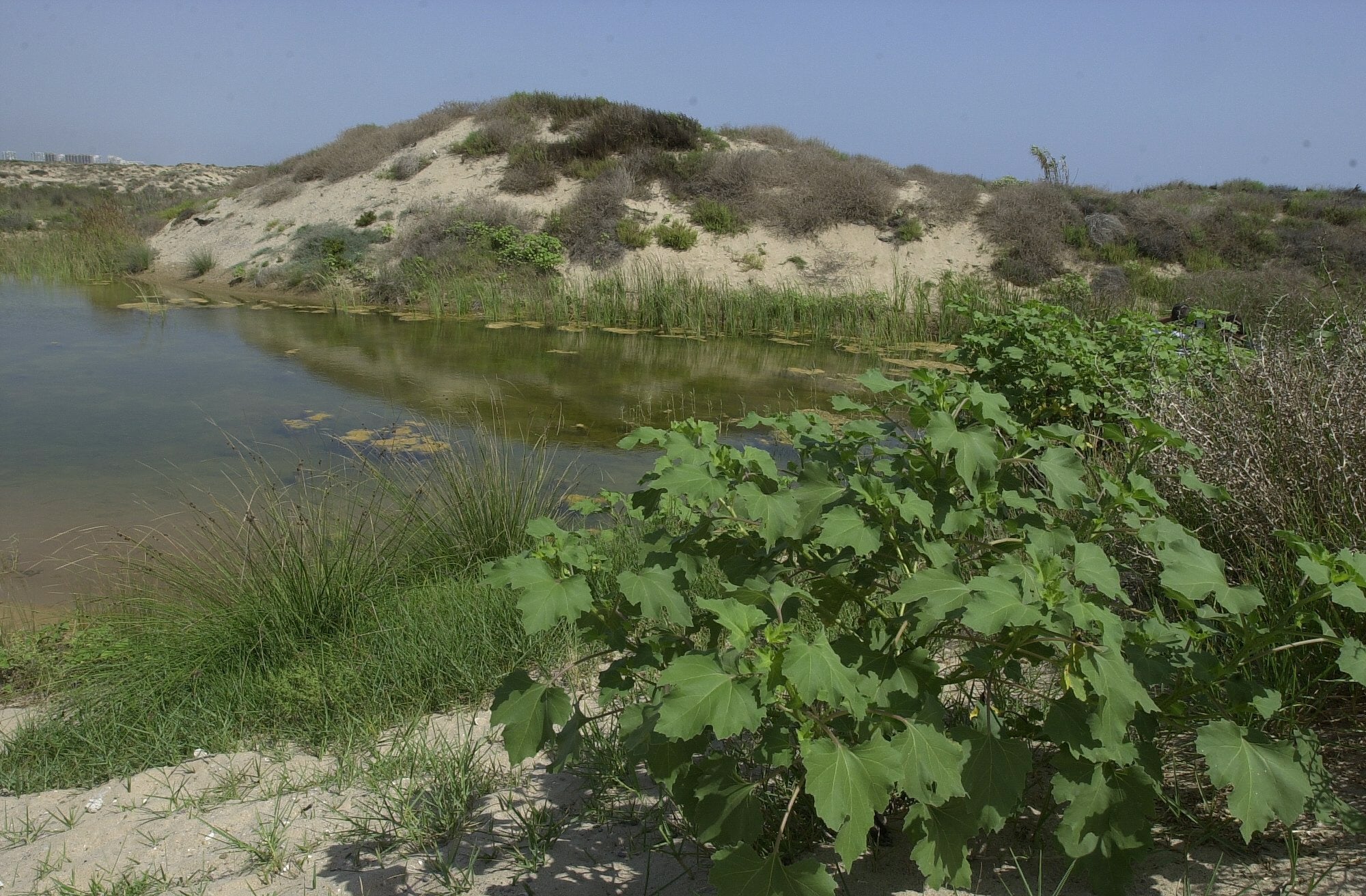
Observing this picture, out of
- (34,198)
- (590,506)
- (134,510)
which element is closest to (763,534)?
(590,506)

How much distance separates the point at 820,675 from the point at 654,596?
410 mm

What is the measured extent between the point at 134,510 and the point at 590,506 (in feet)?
12.4

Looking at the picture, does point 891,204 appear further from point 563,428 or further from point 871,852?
point 871,852

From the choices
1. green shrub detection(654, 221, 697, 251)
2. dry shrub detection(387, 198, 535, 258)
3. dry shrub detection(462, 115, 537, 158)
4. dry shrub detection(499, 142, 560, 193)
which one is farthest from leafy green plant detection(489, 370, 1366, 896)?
dry shrub detection(462, 115, 537, 158)

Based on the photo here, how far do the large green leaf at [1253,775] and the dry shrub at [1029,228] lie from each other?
19702mm

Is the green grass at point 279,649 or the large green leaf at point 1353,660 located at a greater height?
the large green leaf at point 1353,660

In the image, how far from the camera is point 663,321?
1578 cm

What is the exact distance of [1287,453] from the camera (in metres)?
3.18

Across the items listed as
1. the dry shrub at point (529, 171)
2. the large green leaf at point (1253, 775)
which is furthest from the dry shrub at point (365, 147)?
the large green leaf at point (1253, 775)

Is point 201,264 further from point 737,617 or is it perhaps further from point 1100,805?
point 1100,805

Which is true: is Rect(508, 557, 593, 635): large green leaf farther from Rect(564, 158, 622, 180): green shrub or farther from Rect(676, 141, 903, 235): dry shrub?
Rect(564, 158, 622, 180): green shrub

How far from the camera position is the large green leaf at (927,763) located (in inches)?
62.3

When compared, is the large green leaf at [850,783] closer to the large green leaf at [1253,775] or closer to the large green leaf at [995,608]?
the large green leaf at [995,608]

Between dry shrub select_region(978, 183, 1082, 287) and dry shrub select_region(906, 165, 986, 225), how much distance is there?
446 millimetres
